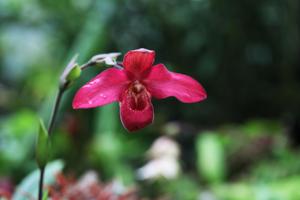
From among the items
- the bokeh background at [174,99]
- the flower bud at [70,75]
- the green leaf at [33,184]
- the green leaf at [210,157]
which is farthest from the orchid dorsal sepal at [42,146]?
the green leaf at [210,157]

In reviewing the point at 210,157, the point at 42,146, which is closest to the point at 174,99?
the point at 210,157

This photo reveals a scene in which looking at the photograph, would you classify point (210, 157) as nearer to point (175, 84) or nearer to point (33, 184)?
point (33, 184)

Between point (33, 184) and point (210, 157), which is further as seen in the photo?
point (210, 157)

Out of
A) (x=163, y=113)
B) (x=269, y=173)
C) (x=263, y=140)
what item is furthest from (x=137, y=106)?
(x=163, y=113)

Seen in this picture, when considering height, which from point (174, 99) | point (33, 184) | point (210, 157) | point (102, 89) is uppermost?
point (174, 99)

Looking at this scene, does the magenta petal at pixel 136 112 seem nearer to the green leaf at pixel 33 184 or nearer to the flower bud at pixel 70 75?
the flower bud at pixel 70 75

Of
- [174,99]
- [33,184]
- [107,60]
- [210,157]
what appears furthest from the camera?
[174,99]
